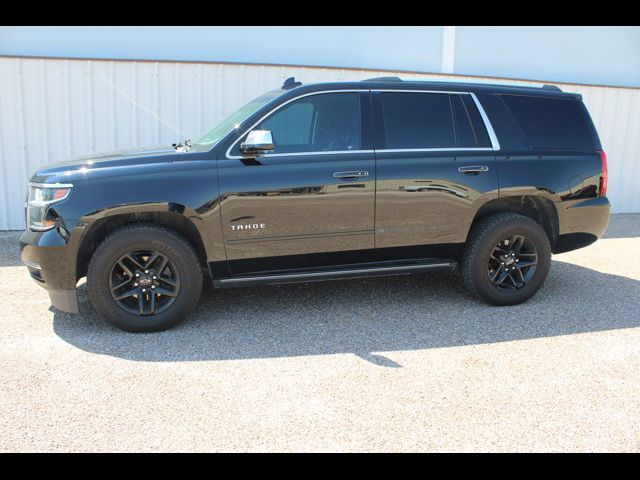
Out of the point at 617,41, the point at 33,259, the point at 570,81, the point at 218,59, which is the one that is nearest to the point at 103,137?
the point at 218,59

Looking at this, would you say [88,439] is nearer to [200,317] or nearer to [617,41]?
[200,317]

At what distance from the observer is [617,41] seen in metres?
11.1

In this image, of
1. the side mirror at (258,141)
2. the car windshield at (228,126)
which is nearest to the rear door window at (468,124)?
the car windshield at (228,126)

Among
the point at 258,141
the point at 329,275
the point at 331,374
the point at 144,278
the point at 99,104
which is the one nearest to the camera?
the point at 331,374

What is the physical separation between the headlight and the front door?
1191mm

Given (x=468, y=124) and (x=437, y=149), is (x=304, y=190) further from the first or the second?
(x=468, y=124)

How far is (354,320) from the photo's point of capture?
4.62m

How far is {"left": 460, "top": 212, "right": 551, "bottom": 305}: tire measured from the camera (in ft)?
16.0

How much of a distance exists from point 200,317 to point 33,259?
138cm

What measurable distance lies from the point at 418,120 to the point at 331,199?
1102 mm

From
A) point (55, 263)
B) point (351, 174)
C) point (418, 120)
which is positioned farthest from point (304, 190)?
point (55, 263)

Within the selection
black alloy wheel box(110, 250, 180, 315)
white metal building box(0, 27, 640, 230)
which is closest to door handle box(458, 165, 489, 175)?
black alloy wheel box(110, 250, 180, 315)

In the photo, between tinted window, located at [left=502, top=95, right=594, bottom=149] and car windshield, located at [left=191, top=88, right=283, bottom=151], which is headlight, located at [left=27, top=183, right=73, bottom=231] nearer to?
car windshield, located at [left=191, top=88, right=283, bottom=151]

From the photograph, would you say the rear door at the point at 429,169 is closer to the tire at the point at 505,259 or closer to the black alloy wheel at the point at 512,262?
the tire at the point at 505,259
